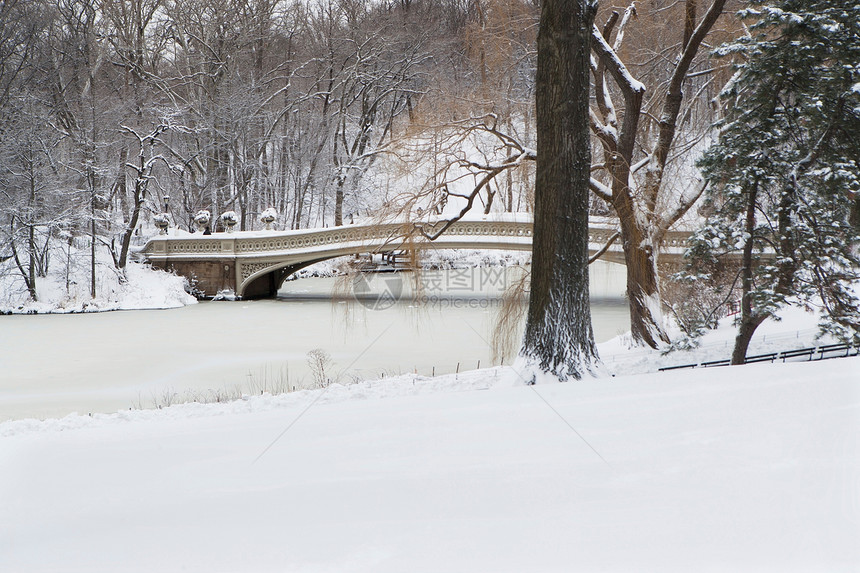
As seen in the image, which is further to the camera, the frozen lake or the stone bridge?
the stone bridge

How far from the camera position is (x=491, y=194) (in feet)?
32.1

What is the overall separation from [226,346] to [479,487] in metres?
12.2

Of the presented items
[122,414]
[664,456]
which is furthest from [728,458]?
[122,414]

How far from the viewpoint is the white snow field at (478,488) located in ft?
8.19

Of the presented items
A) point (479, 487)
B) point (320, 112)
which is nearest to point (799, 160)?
point (479, 487)

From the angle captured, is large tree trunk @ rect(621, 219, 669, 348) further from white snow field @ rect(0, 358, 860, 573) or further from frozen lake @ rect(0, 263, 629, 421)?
white snow field @ rect(0, 358, 860, 573)

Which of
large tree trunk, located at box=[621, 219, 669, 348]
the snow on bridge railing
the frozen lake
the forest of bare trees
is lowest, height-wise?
the frozen lake

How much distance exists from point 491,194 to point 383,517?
7345mm

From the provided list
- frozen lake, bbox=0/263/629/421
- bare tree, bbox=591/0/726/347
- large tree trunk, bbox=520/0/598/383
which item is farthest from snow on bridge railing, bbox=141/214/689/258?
large tree trunk, bbox=520/0/598/383

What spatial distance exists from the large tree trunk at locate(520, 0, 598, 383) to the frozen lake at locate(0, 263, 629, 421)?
3.47 metres

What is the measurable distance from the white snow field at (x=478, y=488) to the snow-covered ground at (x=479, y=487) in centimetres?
1

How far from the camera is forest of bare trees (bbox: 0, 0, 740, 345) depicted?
9.59 meters

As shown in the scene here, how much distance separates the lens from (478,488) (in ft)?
10.0

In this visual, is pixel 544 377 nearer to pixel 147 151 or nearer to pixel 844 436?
pixel 844 436
